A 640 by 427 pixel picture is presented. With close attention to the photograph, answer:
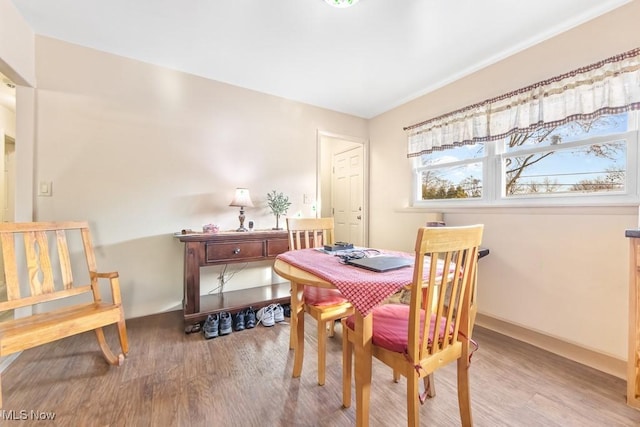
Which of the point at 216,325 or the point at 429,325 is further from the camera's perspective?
the point at 216,325

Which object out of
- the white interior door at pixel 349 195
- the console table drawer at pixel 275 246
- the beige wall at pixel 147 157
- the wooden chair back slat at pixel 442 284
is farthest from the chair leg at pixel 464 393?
the white interior door at pixel 349 195

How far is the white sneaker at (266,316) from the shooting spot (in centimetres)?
233

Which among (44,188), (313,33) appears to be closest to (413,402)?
(313,33)

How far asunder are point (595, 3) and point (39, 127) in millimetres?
4170

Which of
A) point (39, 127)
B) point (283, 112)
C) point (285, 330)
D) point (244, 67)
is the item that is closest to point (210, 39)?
point (244, 67)

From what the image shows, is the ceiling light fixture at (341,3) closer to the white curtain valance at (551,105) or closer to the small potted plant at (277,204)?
the white curtain valance at (551,105)

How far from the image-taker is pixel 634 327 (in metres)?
1.38

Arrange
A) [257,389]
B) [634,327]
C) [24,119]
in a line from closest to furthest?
1. [634,327]
2. [257,389]
3. [24,119]

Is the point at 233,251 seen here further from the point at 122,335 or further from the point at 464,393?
the point at 464,393

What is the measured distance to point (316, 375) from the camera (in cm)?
161

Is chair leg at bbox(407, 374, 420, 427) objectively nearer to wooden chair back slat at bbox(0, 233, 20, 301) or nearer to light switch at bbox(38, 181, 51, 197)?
wooden chair back slat at bbox(0, 233, 20, 301)

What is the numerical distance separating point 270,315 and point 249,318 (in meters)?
0.19

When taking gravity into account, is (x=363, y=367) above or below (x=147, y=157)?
below

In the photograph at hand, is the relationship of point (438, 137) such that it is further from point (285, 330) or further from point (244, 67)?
point (285, 330)
